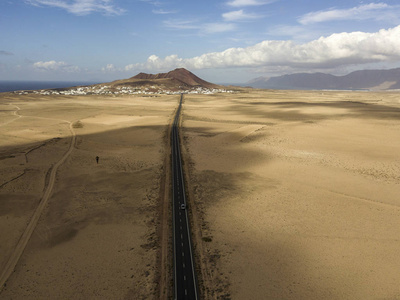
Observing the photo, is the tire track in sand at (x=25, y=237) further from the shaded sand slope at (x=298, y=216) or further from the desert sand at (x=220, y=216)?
the shaded sand slope at (x=298, y=216)

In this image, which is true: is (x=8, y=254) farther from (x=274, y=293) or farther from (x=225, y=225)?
(x=274, y=293)

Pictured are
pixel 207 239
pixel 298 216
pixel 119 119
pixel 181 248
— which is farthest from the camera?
pixel 119 119

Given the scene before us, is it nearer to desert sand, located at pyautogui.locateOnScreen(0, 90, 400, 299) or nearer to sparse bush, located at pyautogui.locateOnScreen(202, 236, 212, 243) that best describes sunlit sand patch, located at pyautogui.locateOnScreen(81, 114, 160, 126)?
desert sand, located at pyautogui.locateOnScreen(0, 90, 400, 299)

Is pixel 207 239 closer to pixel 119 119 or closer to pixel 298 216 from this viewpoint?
pixel 298 216

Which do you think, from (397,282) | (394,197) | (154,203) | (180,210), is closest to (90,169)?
(154,203)

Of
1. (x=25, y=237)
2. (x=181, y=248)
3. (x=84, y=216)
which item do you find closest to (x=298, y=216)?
(x=181, y=248)
